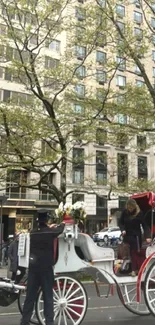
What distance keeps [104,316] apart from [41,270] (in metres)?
2.41

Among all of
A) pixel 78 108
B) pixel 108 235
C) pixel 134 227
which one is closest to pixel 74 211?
pixel 134 227

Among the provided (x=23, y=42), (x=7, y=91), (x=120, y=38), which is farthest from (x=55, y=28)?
(x=7, y=91)

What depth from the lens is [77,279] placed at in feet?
23.1

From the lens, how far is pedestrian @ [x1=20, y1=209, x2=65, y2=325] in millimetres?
6473

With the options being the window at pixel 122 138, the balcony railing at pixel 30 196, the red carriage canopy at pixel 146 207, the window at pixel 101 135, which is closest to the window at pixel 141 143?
the window at pixel 122 138

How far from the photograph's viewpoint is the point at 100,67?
64.3ft

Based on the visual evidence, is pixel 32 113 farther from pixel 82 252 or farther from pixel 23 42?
pixel 82 252

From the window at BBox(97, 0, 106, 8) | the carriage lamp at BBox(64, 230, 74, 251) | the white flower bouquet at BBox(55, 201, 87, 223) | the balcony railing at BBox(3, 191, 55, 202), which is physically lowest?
the carriage lamp at BBox(64, 230, 74, 251)

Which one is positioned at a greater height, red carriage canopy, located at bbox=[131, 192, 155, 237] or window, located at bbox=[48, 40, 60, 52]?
window, located at bbox=[48, 40, 60, 52]

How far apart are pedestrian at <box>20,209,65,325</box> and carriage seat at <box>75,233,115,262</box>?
0.93 meters

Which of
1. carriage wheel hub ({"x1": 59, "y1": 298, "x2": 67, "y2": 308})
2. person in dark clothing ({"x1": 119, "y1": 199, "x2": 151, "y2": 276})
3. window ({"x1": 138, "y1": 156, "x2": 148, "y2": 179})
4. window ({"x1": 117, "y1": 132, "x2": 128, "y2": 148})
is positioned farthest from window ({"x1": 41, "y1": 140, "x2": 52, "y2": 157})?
window ({"x1": 138, "y1": 156, "x2": 148, "y2": 179})

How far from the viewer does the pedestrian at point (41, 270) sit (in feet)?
21.2

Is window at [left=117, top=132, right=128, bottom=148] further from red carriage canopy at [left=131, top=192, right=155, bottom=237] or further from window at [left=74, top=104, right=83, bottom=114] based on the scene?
red carriage canopy at [left=131, top=192, right=155, bottom=237]

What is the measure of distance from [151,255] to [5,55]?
11996 millimetres
